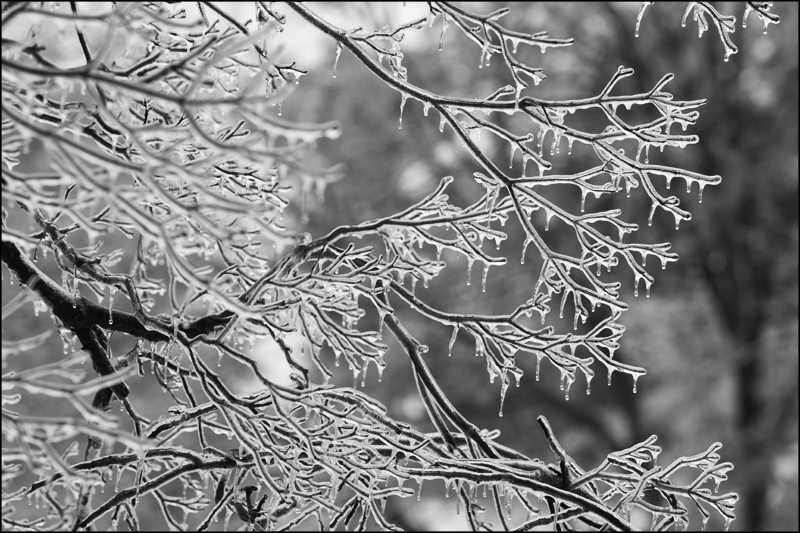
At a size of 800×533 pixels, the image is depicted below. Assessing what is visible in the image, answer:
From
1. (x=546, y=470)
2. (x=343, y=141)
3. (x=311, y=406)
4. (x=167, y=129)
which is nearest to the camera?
(x=167, y=129)

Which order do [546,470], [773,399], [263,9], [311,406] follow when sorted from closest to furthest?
[311,406], [546,470], [263,9], [773,399]

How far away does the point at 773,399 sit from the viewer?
469 inches

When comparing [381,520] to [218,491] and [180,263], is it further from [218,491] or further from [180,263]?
[180,263]

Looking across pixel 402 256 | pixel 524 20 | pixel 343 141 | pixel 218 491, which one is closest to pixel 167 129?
pixel 402 256

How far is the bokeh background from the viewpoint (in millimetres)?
11438

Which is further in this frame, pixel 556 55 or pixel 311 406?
pixel 556 55

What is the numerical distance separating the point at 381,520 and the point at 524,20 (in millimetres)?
10447

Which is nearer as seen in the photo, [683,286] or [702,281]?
[683,286]

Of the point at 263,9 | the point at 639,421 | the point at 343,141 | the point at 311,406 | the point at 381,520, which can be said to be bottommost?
the point at 381,520

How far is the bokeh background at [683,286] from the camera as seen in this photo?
37.5 feet

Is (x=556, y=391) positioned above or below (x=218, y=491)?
above

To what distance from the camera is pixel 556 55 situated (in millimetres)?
12508

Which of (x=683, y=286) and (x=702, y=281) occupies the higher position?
(x=702, y=281)

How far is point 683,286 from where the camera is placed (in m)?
12.2
